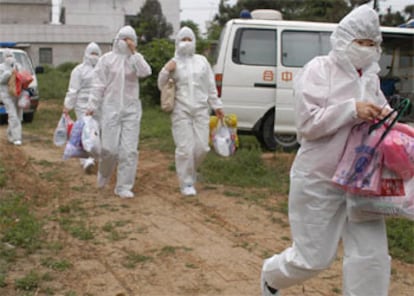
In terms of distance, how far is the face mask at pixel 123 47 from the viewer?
23.2ft

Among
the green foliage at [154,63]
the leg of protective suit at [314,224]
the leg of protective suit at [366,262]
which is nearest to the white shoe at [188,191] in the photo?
the leg of protective suit at [314,224]

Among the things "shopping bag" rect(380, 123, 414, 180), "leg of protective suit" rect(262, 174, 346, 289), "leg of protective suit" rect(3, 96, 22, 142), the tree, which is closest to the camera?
"shopping bag" rect(380, 123, 414, 180)

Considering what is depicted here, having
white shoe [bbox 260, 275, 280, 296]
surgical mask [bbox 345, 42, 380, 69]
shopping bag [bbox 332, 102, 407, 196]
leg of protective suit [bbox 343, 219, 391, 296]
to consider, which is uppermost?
surgical mask [bbox 345, 42, 380, 69]

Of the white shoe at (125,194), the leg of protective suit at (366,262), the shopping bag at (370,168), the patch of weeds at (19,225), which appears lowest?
the white shoe at (125,194)

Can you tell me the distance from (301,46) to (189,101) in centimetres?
339

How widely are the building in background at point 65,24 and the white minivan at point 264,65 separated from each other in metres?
24.2

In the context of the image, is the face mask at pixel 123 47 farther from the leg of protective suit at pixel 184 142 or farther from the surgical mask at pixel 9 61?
the surgical mask at pixel 9 61

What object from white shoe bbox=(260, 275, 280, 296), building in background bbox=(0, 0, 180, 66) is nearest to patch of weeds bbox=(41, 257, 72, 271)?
white shoe bbox=(260, 275, 280, 296)

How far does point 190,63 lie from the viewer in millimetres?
7082

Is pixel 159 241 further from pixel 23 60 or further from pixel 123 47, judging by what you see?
pixel 23 60

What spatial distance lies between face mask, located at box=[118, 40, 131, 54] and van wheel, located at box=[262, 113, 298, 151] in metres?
3.30

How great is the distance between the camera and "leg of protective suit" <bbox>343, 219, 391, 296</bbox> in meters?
3.21

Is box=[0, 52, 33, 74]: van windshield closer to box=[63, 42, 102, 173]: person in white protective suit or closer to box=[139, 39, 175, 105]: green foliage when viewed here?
box=[139, 39, 175, 105]: green foliage

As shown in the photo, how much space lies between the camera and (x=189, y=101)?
6.96 meters
